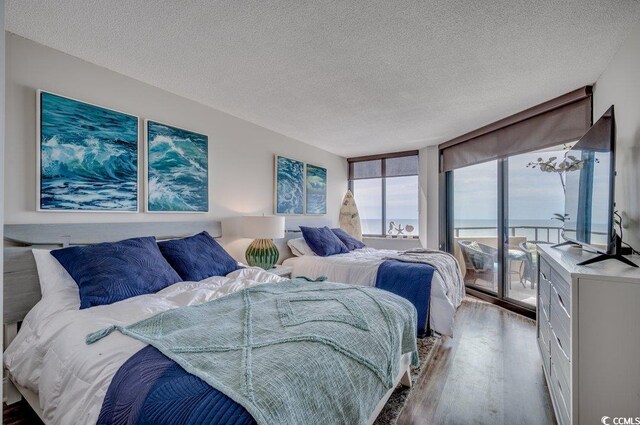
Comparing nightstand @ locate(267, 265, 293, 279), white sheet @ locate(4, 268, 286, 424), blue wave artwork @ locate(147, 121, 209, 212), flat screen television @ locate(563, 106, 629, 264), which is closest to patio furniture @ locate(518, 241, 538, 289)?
flat screen television @ locate(563, 106, 629, 264)

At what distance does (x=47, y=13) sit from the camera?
1.65 metres

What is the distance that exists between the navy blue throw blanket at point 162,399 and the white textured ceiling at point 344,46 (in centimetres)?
175

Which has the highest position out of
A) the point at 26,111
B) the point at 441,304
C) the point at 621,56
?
the point at 621,56

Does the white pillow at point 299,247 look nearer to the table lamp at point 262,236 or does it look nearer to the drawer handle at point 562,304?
the table lamp at point 262,236

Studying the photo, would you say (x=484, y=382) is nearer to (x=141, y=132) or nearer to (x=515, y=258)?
(x=515, y=258)

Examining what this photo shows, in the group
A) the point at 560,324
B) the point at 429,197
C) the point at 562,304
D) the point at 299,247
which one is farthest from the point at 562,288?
the point at 429,197

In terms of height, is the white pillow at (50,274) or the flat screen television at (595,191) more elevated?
the flat screen television at (595,191)

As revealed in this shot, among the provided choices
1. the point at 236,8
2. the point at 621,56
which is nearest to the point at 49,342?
the point at 236,8

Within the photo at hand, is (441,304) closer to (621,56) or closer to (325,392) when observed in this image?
(325,392)

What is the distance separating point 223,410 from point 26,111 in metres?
2.27

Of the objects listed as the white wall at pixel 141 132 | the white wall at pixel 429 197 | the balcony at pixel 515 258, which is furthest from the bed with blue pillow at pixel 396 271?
the white wall at pixel 429 197

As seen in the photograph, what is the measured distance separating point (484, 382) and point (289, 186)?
9.97 feet

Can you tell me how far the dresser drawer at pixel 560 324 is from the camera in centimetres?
143

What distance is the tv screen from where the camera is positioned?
1.61 m
